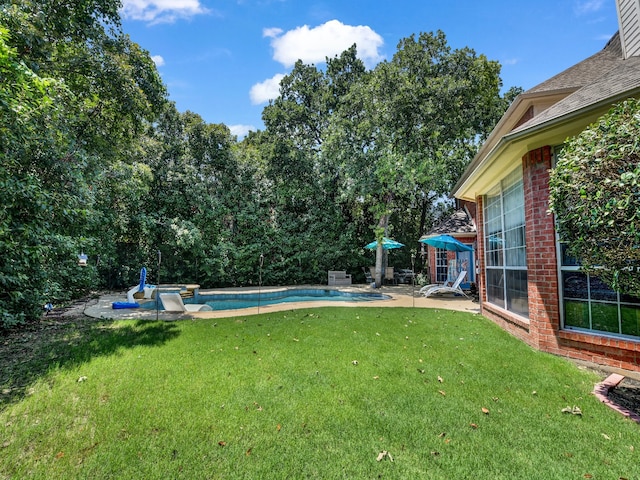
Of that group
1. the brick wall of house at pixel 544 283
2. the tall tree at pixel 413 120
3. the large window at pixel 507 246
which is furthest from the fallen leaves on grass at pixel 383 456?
the tall tree at pixel 413 120

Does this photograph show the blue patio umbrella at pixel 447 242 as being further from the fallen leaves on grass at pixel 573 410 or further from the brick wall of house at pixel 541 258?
the fallen leaves on grass at pixel 573 410

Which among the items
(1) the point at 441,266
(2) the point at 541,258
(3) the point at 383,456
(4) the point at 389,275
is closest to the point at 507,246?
(2) the point at 541,258

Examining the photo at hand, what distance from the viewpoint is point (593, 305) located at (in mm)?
4785

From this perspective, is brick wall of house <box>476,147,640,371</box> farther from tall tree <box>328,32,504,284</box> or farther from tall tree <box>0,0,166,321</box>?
tall tree <box>328,32,504,284</box>

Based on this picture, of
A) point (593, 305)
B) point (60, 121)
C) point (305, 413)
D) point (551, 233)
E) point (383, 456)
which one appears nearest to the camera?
point (383, 456)

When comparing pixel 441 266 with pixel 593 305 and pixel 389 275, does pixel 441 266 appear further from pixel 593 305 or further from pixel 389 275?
pixel 593 305

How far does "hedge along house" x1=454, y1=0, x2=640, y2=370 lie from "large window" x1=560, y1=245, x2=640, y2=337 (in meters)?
0.01

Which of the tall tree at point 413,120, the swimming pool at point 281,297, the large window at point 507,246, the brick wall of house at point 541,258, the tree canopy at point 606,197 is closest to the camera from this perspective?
the tree canopy at point 606,197

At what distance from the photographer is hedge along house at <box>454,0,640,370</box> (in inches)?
178

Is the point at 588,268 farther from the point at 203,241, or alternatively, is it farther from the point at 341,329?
the point at 203,241

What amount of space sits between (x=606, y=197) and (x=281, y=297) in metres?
12.7

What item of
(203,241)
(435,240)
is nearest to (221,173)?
(203,241)

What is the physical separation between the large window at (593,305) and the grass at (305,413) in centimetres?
76

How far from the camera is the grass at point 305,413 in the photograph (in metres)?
2.60
